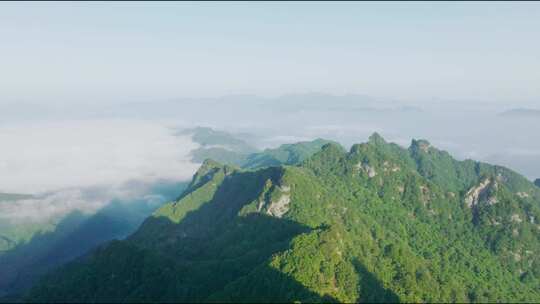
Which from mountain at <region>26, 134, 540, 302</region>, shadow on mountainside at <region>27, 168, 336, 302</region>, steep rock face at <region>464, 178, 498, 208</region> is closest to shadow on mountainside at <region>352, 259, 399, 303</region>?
mountain at <region>26, 134, 540, 302</region>

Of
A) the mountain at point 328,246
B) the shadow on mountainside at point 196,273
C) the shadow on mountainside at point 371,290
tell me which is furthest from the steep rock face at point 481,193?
the shadow on mountainside at point 371,290

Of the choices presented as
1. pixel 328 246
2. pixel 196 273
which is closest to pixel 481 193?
pixel 328 246

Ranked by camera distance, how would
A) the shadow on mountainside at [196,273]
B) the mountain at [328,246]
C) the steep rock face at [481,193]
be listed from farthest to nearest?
the steep rock face at [481,193] → the mountain at [328,246] → the shadow on mountainside at [196,273]

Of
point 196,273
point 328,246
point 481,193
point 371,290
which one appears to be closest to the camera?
point 371,290

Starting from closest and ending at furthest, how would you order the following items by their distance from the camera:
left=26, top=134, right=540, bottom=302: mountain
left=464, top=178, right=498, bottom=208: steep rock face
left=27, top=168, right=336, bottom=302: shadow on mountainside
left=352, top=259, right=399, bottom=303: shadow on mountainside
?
1. left=27, top=168, right=336, bottom=302: shadow on mountainside
2. left=352, top=259, right=399, bottom=303: shadow on mountainside
3. left=26, top=134, right=540, bottom=302: mountain
4. left=464, top=178, right=498, bottom=208: steep rock face

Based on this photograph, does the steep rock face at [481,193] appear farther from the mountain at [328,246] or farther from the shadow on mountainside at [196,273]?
the shadow on mountainside at [196,273]

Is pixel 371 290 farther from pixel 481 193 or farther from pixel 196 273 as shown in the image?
pixel 481 193

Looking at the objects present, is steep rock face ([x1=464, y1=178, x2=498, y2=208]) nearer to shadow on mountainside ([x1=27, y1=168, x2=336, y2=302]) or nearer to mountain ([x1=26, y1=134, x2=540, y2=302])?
mountain ([x1=26, y1=134, x2=540, y2=302])

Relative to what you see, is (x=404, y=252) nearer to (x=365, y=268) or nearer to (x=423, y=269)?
(x=423, y=269)

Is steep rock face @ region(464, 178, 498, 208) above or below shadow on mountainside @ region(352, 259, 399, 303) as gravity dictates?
above
